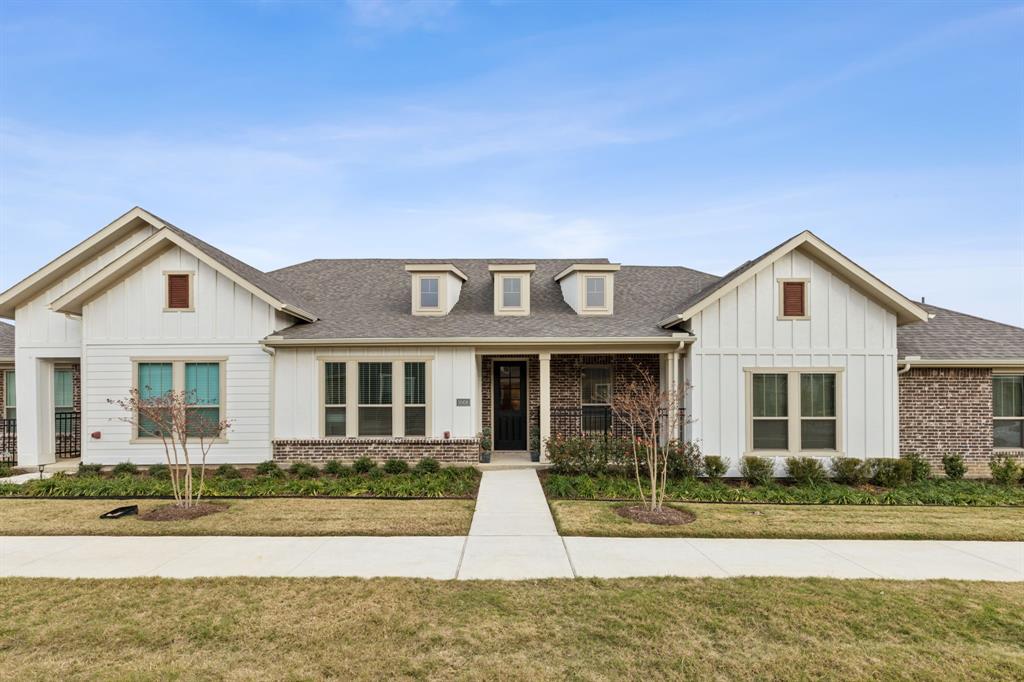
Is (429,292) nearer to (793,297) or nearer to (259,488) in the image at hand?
(259,488)

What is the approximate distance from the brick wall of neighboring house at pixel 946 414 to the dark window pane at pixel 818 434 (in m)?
1.97

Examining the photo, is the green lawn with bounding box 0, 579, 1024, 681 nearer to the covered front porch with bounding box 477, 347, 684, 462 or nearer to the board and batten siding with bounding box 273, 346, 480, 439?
the board and batten siding with bounding box 273, 346, 480, 439

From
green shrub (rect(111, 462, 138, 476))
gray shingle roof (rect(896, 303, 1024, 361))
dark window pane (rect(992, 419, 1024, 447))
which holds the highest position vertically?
gray shingle roof (rect(896, 303, 1024, 361))

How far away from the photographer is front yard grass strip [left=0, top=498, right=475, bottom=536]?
746cm

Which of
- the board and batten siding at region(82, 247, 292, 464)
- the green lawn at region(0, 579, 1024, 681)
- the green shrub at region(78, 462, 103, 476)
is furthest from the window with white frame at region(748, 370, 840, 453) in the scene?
the green shrub at region(78, 462, 103, 476)

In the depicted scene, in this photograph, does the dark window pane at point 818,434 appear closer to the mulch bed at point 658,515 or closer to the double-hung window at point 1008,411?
the double-hung window at point 1008,411

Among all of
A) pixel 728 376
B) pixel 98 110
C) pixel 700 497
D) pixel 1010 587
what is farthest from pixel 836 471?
pixel 98 110

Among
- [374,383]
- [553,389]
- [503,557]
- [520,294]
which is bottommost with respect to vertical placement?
[503,557]

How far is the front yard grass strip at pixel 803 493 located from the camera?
955cm

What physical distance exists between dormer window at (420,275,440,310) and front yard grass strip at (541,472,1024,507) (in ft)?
20.0

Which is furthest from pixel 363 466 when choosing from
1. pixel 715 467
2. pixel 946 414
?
pixel 946 414

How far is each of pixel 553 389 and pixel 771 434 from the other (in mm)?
5576

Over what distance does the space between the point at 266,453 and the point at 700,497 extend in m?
9.90

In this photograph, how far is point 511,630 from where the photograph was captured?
4.48 meters
